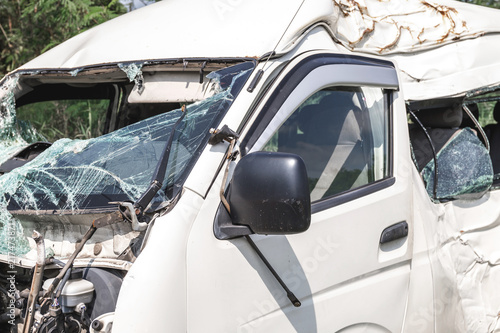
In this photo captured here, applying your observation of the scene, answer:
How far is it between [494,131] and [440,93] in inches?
59.4

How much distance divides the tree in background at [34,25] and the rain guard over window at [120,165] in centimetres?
480

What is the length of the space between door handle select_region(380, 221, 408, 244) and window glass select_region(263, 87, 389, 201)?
22 cm

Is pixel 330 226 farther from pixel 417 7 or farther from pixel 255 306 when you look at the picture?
pixel 417 7

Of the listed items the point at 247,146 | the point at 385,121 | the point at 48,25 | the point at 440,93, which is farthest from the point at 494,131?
the point at 48,25

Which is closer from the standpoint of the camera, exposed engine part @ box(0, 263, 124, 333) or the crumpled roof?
exposed engine part @ box(0, 263, 124, 333)

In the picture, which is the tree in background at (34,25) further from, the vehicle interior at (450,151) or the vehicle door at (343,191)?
the vehicle door at (343,191)

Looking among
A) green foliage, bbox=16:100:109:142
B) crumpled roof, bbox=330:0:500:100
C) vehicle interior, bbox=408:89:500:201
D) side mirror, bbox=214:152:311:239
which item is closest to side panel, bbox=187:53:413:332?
side mirror, bbox=214:152:311:239

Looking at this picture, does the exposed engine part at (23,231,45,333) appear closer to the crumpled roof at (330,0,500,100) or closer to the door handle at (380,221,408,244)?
Result: the door handle at (380,221,408,244)

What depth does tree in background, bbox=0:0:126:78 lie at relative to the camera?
279 inches

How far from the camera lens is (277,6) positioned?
2494mm

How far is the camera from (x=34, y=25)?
8.11 meters

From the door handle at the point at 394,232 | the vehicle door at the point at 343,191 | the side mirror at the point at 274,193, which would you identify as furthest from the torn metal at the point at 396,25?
the side mirror at the point at 274,193

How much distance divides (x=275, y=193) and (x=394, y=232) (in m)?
0.88

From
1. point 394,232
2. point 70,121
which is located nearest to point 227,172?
point 394,232
